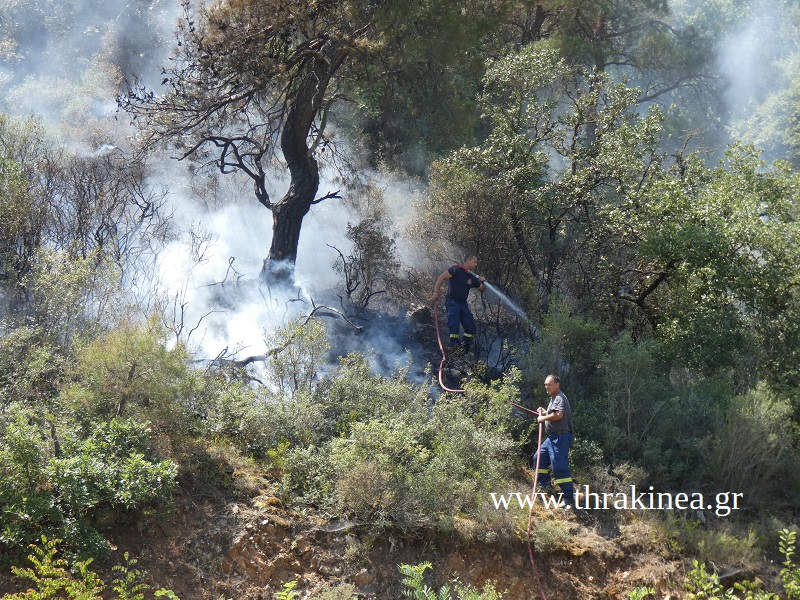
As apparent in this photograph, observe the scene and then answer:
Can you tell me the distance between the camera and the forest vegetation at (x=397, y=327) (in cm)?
701

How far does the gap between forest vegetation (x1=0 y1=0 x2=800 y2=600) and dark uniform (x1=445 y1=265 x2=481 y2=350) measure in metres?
0.65

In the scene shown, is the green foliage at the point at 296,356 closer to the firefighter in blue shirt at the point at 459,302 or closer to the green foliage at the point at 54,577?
the firefighter in blue shirt at the point at 459,302

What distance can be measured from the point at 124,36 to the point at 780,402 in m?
22.5

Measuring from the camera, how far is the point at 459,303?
10672mm

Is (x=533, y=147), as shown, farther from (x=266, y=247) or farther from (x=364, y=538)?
(x=364, y=538)

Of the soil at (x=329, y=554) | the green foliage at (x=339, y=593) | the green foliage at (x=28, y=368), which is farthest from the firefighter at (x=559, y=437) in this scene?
the green foliage at (x=28, y=368)

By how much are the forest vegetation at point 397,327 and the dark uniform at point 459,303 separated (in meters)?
0.65

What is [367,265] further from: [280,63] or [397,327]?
[280,63]

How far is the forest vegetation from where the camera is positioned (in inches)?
276

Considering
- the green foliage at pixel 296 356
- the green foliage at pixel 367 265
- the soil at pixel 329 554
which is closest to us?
the soil at pixel 329 554

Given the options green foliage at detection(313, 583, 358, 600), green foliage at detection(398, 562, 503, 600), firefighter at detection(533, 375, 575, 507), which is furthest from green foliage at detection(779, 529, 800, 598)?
green foliage at detection(313, 583, 358, 600)

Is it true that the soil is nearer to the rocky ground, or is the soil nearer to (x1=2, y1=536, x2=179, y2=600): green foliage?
the rocky ground

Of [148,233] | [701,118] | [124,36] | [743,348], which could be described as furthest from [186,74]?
[701,118]

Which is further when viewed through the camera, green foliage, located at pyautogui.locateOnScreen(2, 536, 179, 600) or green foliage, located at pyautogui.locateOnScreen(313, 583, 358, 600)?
green foliage, located at pyautogui.locateOnScreen(313, 583, 358, 600)
